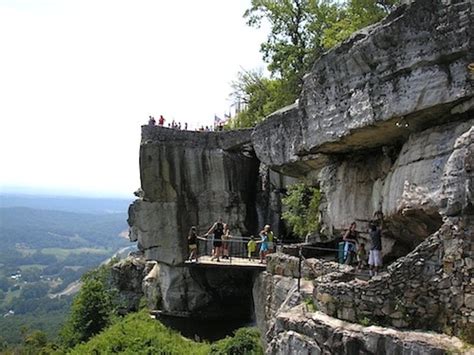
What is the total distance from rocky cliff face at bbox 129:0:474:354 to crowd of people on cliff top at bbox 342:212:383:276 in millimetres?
648

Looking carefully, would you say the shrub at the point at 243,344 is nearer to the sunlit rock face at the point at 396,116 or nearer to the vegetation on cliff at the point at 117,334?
the vegetation on cliff at the point at 117,334

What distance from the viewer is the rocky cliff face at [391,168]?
34.8 ft

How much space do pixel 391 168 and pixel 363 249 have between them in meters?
2.78

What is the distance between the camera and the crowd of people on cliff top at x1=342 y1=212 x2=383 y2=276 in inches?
567

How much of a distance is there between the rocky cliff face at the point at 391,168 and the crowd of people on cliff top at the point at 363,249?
65cm

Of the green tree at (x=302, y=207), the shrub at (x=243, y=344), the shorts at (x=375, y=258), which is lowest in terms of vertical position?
the shrub at (x=243, y=344)

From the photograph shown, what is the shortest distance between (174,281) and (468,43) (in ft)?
77.8

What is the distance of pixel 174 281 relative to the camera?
32219mm

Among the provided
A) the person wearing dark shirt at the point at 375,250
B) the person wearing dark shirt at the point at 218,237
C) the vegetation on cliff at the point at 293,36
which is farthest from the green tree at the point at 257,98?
the person wearing dark shirt at the point at 375,250

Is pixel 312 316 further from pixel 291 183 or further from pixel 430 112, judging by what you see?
pixel 291 183

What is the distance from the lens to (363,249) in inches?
647

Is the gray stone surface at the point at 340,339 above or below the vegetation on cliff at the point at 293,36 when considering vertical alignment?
below

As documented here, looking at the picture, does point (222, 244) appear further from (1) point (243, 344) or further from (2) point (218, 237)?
(1) point (243, 344)


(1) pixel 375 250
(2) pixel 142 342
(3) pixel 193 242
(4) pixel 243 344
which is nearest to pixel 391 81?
(1) pixel 375 250
